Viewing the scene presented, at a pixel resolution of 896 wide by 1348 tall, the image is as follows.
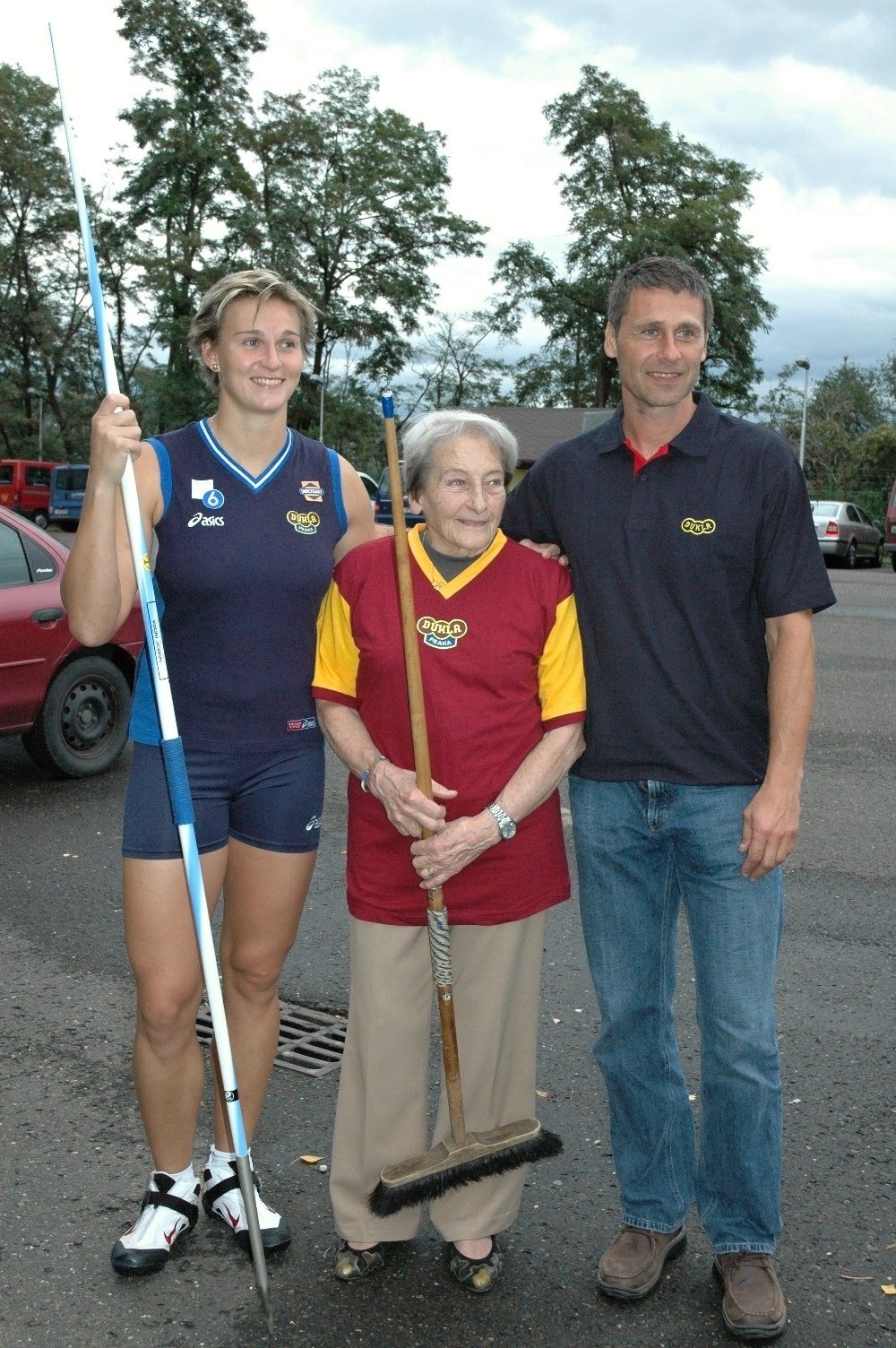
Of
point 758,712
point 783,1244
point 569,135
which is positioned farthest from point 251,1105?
point 569,135

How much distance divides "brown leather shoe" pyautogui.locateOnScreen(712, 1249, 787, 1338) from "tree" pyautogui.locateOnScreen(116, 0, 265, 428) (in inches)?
1636

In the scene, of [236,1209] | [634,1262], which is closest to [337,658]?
[236,1209]

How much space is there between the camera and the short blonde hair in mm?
3232

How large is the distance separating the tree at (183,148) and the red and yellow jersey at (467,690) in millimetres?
40948

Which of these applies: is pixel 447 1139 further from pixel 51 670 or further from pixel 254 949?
pixel 51 670

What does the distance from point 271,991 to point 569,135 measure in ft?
170

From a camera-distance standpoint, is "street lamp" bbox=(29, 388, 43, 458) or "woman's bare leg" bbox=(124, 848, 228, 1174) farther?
"street lamp" bbox=(29, 388, 43, 458)

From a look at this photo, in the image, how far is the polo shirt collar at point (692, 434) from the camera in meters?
3.08

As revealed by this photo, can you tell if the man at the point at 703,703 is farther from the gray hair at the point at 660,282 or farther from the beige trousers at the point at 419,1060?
the beige trousers at the point at 419,1060

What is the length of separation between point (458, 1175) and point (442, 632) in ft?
3.86

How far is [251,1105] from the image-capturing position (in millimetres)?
3486

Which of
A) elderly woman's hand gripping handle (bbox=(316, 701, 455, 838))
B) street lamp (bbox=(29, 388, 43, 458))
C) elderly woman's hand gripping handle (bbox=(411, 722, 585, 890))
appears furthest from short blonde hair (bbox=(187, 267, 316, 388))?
street lamp (bbox=(29, 388, 43, 458))

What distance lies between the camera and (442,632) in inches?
121

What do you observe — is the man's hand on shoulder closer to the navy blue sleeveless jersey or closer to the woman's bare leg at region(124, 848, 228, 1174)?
the navy blue sleeveless jersey
